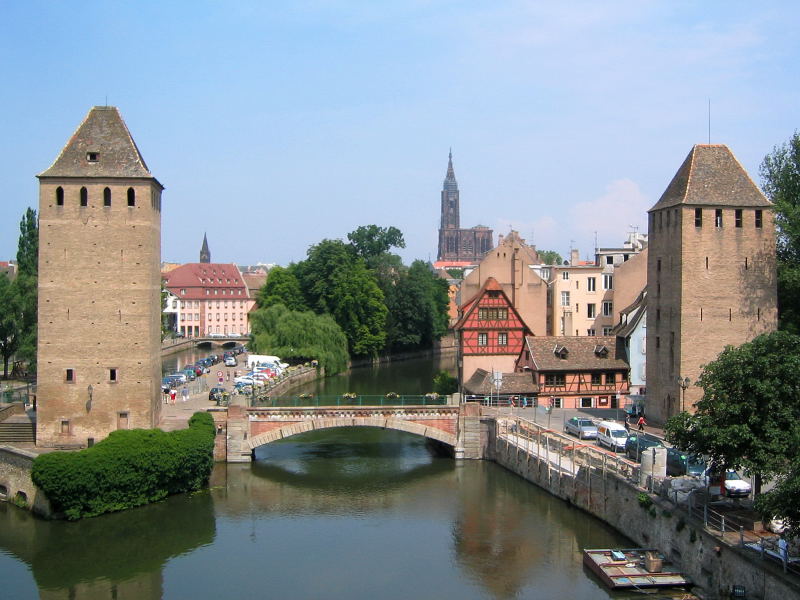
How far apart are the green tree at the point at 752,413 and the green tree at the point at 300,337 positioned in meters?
51.1

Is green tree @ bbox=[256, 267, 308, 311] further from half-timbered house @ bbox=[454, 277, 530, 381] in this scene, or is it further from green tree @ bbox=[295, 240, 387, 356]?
half-timbered house @ bbox=[454, 277, 530, 381]

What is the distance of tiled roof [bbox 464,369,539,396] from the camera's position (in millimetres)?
48844

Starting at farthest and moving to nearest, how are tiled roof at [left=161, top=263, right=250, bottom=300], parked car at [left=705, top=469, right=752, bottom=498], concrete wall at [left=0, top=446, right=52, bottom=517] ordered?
tiled roof at [left=161, top=263, right=250, bottom=300]
concrete wall at [left=0, top=446, right=52, bottom=517]
parked car at [left=705, top=469, right=752, bottom=498]

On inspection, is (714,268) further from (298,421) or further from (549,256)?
(549,256)

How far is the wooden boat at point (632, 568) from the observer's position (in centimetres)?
2603

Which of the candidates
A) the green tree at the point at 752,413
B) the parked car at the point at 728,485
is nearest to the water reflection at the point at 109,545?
the green tree at the point at 752,413

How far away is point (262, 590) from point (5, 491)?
14423 mm

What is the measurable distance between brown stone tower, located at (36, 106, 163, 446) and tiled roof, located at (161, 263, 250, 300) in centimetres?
8703

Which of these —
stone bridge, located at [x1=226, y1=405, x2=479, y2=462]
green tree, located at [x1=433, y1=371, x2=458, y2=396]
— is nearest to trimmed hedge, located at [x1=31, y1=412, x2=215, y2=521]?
stone bridge, located at [x1=226, y1=405, x2=479, y2=462]

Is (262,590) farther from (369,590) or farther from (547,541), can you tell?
(547,541)

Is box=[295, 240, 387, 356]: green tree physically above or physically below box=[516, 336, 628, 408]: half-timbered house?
above

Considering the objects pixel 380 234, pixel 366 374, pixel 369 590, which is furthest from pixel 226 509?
pixel 380 234

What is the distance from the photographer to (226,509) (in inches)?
1398

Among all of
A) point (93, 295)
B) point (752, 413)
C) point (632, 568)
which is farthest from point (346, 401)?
point (752, 413)
